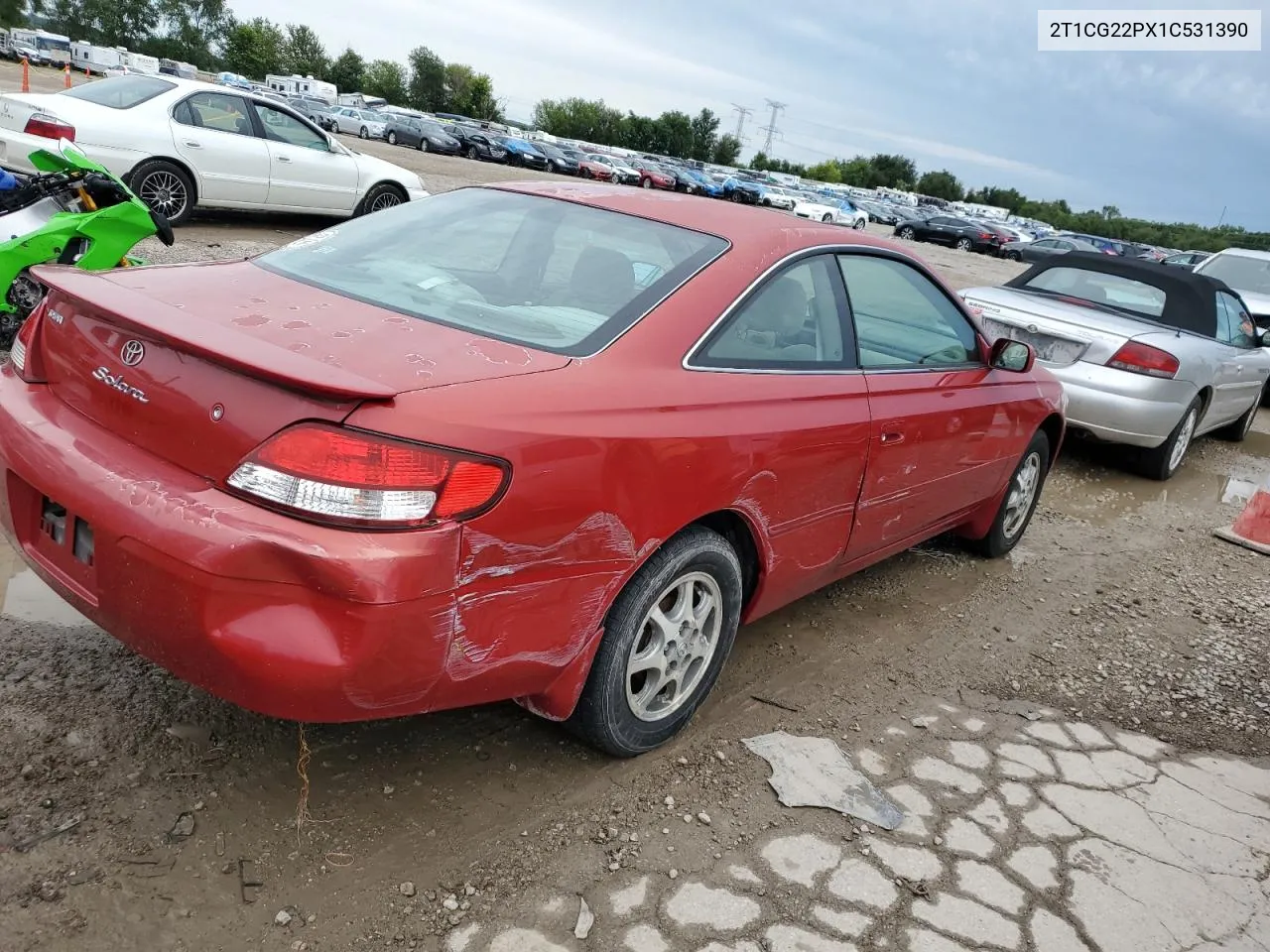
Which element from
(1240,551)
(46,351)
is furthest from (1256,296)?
(46,351)

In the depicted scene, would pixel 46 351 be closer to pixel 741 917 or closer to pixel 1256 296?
pixel 741 917

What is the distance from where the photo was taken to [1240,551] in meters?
5.95

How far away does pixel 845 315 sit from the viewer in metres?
3.34

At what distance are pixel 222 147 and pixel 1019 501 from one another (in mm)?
8632

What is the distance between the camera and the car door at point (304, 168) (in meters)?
10.5

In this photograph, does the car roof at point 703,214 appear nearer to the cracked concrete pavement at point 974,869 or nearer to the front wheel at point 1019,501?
the cracked concrete pavement at point 974,869

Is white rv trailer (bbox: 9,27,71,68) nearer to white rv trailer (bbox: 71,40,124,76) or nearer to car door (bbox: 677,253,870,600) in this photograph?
white rv trailer (bbox: 71,40,124,76)

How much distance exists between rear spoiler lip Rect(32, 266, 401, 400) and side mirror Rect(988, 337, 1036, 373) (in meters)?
2.93

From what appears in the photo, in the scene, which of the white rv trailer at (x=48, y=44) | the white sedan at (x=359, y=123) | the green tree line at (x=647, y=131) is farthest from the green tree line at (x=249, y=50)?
the white sedan at (x=359, y=123)

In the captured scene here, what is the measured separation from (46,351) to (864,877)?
253 centimetres

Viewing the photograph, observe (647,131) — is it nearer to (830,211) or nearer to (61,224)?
(830,211)

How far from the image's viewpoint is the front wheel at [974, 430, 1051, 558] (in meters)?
4.83

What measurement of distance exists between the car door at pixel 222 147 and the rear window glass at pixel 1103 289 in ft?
25.6

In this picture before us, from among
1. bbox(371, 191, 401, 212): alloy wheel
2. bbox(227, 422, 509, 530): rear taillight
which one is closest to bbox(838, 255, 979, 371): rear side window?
bbox(227, 422, 509, 530): rear taillight
